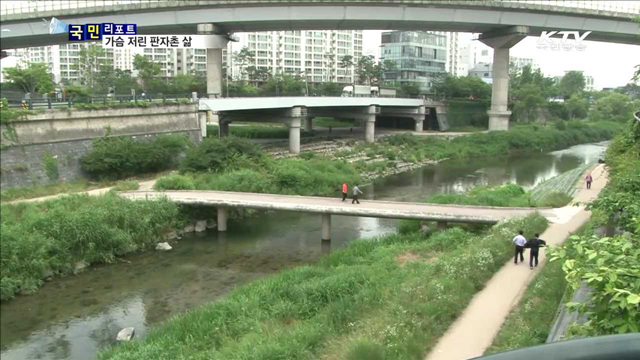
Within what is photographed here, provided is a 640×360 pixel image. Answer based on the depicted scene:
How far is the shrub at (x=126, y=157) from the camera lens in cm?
3409

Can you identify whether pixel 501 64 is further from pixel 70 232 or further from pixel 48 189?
pixel 70 232

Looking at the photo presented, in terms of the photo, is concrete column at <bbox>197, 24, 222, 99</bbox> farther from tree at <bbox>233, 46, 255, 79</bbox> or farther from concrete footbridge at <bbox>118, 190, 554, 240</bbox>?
tree at <bbox>233, 46, 255, 79</bbox>

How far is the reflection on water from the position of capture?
16.4m

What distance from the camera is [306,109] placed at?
55.0 m

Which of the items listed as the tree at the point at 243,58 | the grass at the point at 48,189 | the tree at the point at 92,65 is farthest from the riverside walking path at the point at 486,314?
the tree at the point at 243,58

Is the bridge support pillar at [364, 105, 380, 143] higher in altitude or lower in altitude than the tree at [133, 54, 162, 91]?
lower

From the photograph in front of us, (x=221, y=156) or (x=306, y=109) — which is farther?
(x=306, y=109)

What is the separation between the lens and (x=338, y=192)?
36688mm

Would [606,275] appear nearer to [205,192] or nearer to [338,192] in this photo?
[205,192]

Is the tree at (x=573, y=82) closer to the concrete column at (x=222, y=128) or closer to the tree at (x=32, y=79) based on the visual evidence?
the concrete column at (x=222, y=128)

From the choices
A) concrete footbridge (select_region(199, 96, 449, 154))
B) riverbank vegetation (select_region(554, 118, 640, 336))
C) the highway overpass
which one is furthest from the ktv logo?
riverbank vegetation (select_region(554, 118, 640, 336))

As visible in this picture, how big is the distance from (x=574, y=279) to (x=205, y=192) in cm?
2703

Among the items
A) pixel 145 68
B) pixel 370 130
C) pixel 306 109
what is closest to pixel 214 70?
pixel 306 109

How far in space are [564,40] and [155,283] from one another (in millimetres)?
51078
